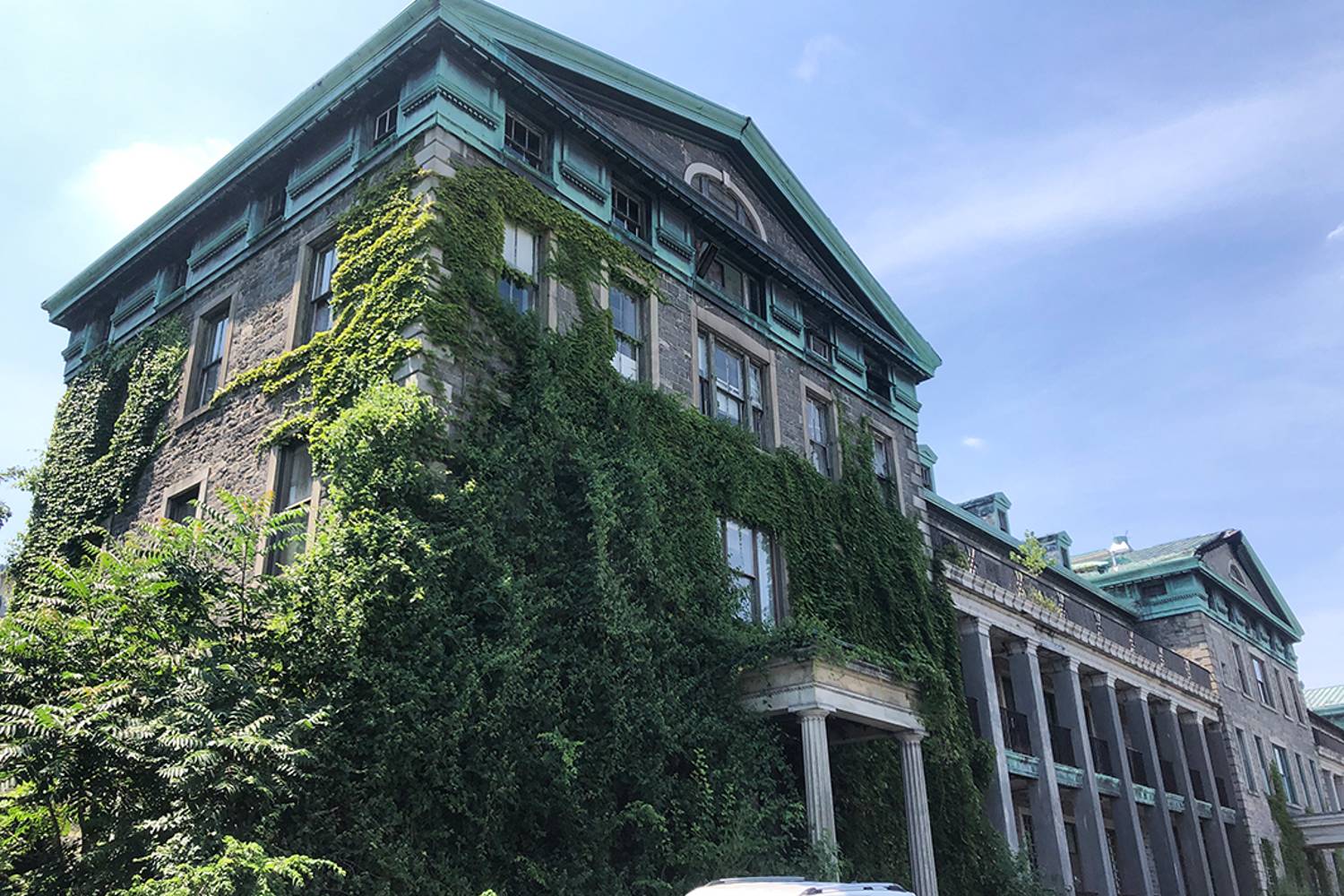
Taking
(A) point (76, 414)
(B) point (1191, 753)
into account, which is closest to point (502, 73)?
(A) point (76, 414)

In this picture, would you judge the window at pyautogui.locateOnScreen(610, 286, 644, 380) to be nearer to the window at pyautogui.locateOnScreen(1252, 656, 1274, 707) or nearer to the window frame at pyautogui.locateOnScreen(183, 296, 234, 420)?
the window frame at pyautogui.locateOnScreen(183, 296, 234, 420)

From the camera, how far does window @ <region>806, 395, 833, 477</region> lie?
23891 mm

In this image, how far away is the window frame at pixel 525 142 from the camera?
1914cm

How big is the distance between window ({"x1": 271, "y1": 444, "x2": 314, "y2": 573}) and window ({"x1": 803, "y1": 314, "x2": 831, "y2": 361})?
11.1m

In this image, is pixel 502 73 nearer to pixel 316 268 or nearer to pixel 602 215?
pixel 602 215

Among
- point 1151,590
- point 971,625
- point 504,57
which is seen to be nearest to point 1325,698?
point 1151,590

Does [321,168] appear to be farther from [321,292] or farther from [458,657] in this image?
[458,657]

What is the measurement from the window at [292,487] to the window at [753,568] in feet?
22.4

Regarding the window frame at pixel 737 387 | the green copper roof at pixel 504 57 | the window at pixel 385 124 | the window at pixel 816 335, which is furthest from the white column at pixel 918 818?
the window at pixel 385 124

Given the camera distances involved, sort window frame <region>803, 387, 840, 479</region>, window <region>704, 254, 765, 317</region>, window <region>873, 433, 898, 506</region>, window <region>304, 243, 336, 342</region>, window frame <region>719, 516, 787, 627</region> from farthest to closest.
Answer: window <region>873, 433, 898, 506</region>
window frame <region>803, 387, 840, 479</region>
window <region>704, 254, 765, 317</region>
window frame <region>719, 516, 787, 627</region>
window <region>304, 243, 336, 342</region>

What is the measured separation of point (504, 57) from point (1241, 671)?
37594mm

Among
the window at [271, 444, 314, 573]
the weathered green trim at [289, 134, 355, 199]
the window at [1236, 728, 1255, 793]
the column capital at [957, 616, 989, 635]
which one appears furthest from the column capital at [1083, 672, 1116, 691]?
the weathered green trim at [289, 134, 355, 199]

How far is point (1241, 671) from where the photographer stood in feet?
143

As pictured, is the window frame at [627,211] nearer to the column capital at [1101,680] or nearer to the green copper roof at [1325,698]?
the column capital at [1101,680]
